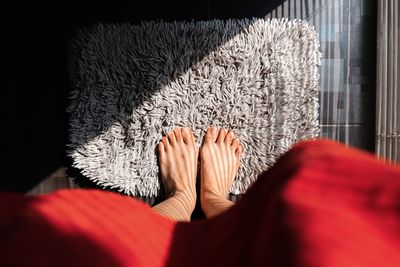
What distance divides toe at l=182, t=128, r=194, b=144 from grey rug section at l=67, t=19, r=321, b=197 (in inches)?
0.6

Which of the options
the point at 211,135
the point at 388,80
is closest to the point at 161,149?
the point at 211,135

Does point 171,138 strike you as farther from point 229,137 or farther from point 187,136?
point 229,137

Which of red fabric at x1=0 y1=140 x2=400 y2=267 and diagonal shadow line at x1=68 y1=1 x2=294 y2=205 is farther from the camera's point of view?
diagonal shadow line at x1=68 y1=1 x2=294 y2=205

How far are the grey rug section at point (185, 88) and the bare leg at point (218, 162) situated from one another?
3 cm

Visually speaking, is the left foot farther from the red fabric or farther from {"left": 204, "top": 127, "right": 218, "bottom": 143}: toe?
the red fabric

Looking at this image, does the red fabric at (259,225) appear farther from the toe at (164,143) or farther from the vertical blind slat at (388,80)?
the vertical blind slat at (388,80)

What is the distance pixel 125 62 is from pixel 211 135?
0.95 feet

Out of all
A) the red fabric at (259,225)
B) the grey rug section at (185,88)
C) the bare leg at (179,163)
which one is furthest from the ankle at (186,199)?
the red fabric at (259,225)

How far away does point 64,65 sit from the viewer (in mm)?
1033

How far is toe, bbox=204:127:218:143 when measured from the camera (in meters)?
1.03

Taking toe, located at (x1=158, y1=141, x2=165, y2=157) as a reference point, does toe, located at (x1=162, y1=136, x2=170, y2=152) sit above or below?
above

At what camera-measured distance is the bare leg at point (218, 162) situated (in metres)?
1.01

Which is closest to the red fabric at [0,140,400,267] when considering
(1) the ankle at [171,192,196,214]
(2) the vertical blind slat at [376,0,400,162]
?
(1) the ankle at [171,192,196,214]

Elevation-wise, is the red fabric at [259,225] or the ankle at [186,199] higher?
the red fabric at [259,225]
